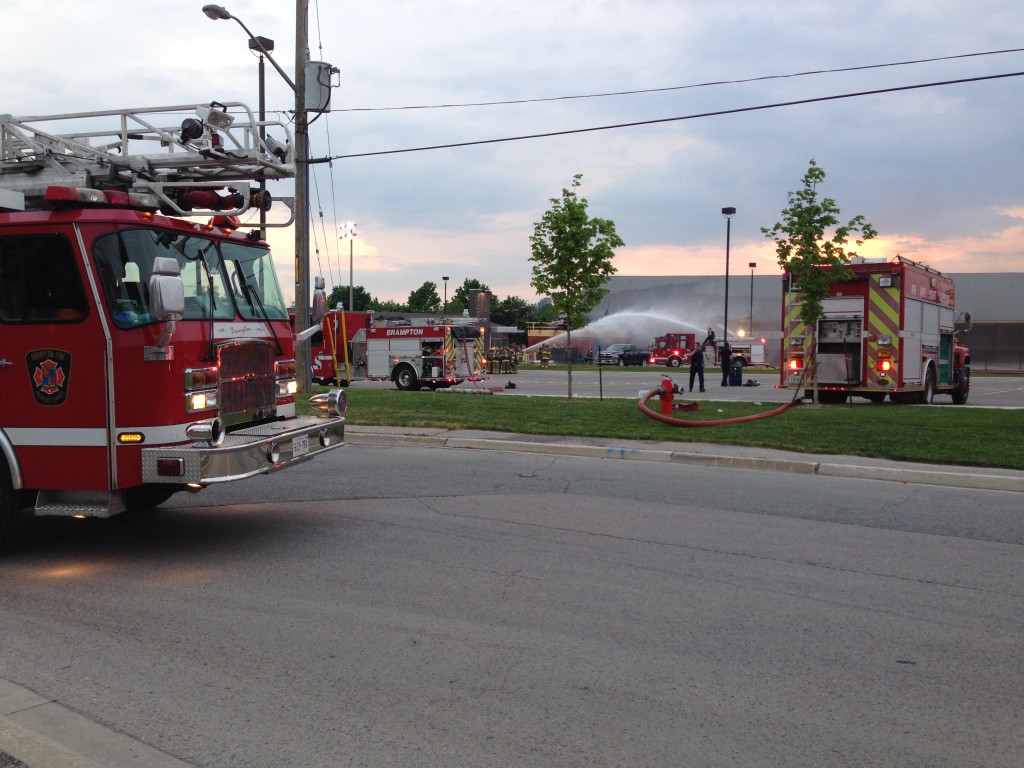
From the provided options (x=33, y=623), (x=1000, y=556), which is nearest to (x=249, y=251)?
(x=33, y=623)

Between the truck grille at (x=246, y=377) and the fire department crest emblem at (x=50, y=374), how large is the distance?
3.48 ft

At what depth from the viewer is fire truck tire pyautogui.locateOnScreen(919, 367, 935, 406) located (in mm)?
20672

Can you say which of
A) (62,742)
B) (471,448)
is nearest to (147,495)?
(62,742)

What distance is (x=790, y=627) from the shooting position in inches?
208

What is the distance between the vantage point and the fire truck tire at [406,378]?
2806 cm

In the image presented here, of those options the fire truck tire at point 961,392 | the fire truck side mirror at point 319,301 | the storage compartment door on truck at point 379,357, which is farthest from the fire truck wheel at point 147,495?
the fire truck tire at point 961,392

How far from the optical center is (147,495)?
7.59 metres

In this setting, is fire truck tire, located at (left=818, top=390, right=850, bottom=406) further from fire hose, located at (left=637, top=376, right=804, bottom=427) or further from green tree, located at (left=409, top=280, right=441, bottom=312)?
green tree, located at (left=409, top=280, right=441, bottom=312)

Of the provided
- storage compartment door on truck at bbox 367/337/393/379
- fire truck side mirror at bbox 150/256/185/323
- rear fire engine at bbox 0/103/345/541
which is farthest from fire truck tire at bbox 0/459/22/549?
storage compartment door on truck at bbox 367/337/393/379

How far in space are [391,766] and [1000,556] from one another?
18.1ft

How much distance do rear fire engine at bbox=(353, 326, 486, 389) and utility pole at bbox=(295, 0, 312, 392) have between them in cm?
530

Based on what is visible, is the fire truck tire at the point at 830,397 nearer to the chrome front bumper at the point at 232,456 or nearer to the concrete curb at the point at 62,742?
the chrome front bumper at the point at 232,456

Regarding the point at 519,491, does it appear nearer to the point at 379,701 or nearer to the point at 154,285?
the point at 154,285

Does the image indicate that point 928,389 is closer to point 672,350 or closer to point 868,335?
point 868,335
